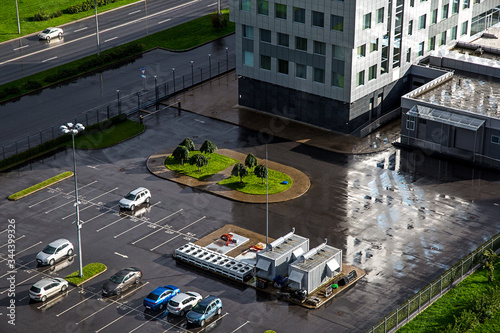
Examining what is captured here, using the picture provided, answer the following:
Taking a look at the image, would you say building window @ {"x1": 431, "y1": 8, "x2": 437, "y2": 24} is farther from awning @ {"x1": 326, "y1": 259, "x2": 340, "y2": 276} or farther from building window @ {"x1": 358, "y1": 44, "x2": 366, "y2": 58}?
awning @ {"x1": 326, "y1": 259, "x2": 340, "y2": 276}

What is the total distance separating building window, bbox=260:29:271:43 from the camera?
110 metres

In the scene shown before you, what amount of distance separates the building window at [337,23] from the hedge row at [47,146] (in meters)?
31.8

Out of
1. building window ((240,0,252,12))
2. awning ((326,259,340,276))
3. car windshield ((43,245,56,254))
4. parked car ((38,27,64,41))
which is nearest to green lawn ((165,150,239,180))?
building window ((240,0,252,12))

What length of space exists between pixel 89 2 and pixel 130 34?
60.4ft

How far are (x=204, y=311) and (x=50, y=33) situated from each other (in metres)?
88.8

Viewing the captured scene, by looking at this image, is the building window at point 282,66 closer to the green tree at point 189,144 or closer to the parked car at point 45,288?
the green tree at point 189,144

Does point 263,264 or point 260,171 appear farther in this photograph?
point 260,171

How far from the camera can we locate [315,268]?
7462cm

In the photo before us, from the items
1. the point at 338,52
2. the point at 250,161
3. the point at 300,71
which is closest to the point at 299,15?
the point at 338,52

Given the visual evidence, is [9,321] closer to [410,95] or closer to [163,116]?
[163,116]

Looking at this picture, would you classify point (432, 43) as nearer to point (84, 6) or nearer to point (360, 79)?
point (360, 79)

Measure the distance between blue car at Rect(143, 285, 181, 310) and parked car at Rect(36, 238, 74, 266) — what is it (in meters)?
12.5

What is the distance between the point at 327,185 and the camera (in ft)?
313

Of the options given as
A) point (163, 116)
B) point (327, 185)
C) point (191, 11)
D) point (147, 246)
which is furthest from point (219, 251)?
point (191, 11)
